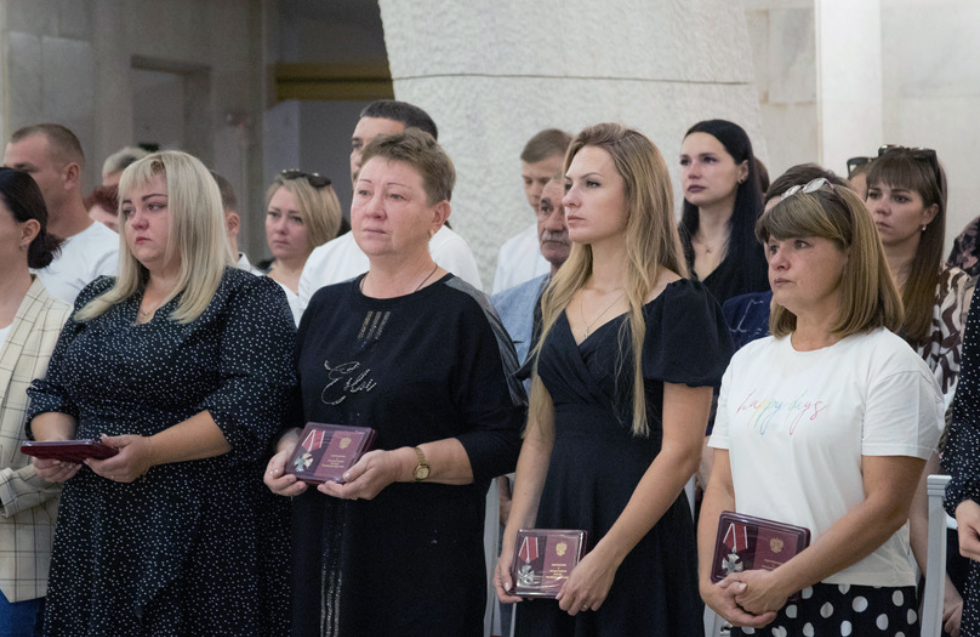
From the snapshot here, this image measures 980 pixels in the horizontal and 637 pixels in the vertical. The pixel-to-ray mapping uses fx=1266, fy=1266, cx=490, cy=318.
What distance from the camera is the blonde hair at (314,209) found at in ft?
21.1

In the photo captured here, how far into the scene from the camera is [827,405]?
2918 millimetres

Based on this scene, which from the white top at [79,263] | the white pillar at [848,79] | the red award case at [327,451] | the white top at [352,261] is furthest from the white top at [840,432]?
the white pillar at [848,79]

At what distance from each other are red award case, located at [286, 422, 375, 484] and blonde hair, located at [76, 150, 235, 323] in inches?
25.2

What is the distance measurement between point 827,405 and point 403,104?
2.55m

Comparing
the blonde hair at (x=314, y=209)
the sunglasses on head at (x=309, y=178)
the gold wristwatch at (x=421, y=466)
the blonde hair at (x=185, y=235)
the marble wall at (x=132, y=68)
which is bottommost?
the gold wristwatch at (x=421, y=466)

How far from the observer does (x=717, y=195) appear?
15.8 ft

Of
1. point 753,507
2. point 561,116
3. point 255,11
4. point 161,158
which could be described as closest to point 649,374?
point 753,507

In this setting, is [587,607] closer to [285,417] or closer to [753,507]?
[753,507]

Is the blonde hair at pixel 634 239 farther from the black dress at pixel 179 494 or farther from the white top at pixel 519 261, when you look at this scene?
the white top at pixel 519 261

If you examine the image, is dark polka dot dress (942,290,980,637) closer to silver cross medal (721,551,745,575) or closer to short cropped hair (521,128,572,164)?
silver cross medal (721,551,745,575)

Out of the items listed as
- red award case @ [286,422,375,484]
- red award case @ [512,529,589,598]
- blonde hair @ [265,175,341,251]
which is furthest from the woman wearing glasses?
red award case @ [512,529,589,598]

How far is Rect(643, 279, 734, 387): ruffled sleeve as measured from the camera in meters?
3.09

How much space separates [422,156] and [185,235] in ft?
2.57

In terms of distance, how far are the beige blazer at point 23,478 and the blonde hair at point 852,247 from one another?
2.37 m
